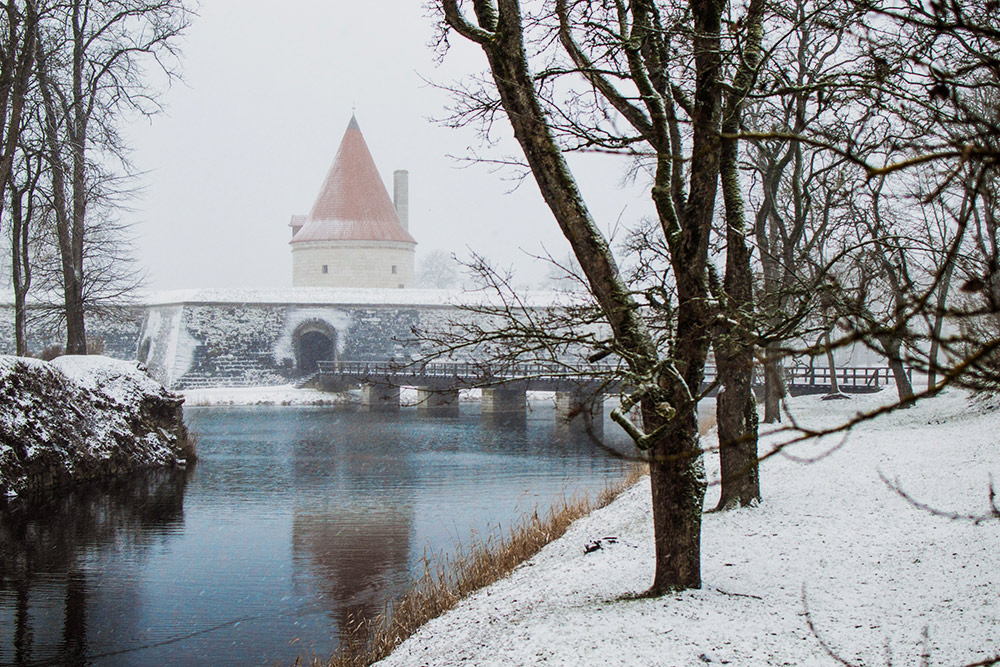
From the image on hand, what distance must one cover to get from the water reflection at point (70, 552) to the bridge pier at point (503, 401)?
36.3 ft

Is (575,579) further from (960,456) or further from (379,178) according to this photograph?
(379,178)

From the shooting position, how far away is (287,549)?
7898 millimetres

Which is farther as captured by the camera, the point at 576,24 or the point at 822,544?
the point at 822,544

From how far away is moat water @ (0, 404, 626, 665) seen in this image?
18.6 feet

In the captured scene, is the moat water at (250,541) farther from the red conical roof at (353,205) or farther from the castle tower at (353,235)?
the red conical roof at (353,205)

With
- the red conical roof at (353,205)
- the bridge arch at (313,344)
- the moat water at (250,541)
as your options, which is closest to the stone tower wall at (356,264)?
the red conical roof at (353,205)

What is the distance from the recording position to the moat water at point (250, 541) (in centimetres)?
566

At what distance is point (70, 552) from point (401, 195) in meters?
33.9

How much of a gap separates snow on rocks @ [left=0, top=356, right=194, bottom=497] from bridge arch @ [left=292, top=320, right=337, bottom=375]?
53.1 feet

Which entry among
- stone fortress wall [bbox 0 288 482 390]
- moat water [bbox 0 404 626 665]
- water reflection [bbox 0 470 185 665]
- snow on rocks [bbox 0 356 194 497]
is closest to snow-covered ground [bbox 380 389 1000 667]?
moat water [bbox 0 404 626 665]

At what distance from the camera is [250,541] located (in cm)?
819

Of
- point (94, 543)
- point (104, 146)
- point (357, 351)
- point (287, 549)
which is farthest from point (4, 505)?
point (357, 351)

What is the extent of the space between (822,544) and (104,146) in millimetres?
11626

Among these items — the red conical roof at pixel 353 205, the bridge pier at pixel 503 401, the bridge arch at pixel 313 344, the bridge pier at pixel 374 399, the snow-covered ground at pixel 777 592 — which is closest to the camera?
the snow-covered ground at pixel 777 592
